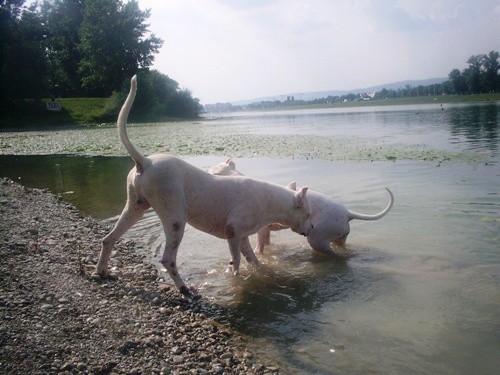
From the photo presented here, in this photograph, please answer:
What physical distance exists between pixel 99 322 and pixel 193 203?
2131mm

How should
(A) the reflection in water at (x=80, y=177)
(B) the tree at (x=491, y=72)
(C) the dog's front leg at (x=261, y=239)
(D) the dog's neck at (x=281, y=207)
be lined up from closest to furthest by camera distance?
(D) the dog's neck at (x=281, y=207), (C) the dog's front leg at (x=261, y=239), (A) the reflection in water at (x=80, y=177), (B) the tree at (x=491, y=72)

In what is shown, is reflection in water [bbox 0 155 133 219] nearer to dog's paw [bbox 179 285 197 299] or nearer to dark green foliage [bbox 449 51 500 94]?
dog's paw [bbox 179 285 197 299]

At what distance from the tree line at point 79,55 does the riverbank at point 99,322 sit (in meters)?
54.9

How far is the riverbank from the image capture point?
374 cm

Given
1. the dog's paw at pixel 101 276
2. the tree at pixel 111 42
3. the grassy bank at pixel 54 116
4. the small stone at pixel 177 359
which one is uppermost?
the tree at pixel 111 42

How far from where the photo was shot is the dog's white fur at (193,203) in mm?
5625

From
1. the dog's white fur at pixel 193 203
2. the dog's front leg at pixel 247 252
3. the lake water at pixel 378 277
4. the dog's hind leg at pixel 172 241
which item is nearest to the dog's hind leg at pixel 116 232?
the dog's white fur at pixel 193 203

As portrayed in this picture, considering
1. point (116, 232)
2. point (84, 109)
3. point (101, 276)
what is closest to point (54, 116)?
point (84, 109)

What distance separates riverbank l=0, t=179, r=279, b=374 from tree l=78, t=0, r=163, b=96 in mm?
68284

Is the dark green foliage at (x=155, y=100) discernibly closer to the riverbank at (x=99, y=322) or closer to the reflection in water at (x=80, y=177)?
the reflection in water at (x=80, y=177)

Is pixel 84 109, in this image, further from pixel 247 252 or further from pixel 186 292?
pixel 186 292

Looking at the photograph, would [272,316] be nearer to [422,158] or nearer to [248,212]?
[248,212]

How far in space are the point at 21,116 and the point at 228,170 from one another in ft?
182

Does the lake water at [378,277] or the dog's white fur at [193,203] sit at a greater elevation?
the dog's white fur at [193,203]
